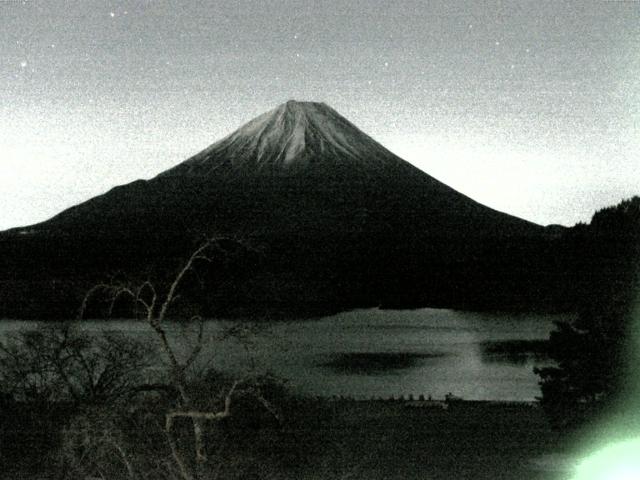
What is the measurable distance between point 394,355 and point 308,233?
289ft

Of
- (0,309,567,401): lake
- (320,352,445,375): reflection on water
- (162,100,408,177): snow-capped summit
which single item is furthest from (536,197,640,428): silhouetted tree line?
(162,100,408,177): snow-capped summit

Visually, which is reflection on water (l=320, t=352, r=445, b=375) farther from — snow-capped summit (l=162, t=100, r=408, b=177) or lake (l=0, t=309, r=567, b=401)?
snow-capped summit (l=162, t=100, r=408, b=177)

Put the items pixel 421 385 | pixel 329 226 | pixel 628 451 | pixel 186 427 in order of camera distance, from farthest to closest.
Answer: pixel 329 226 → pixel 421 385 → pixel 186 427 → pixel 628 451

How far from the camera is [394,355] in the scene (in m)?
56.7

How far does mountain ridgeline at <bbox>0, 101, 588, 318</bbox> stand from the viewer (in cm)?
11394

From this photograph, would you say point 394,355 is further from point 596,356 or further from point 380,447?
point 596,356

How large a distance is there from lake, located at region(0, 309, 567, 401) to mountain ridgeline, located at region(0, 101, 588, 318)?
49.0ft

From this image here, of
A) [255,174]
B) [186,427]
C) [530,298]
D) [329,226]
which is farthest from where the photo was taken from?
[255,174]

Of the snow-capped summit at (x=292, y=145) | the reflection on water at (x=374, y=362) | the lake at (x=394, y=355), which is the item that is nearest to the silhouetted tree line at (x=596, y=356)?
the lake at (x=394, y=355)

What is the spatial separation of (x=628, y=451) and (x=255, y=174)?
148 m

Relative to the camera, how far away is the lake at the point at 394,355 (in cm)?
3559

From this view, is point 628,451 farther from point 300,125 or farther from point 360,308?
point 300,125

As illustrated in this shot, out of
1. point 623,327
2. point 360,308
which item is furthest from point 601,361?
point 360,308

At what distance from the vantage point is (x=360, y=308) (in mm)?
119250
